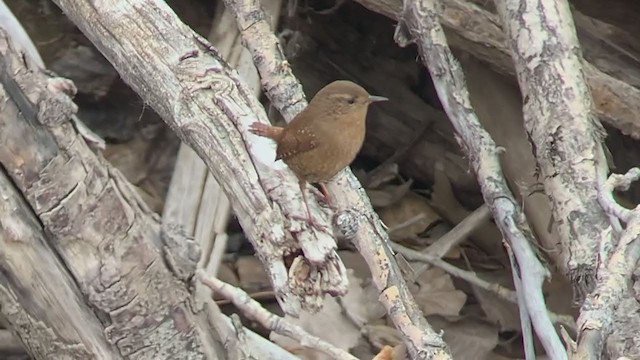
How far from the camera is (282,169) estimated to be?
234 cm

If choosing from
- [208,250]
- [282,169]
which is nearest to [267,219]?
[282,169]

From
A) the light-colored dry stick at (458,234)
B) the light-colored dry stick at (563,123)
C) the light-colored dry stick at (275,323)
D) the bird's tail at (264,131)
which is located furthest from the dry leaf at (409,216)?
the bird's tail at (264,131)

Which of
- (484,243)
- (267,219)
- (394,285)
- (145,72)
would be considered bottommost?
(484,243)

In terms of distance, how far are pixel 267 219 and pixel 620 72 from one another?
5.53 ft

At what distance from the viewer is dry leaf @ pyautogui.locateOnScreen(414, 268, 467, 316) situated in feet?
11.2

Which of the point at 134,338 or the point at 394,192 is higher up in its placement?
the point at 134,338

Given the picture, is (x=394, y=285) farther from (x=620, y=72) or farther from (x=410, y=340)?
(x=620, y=72)

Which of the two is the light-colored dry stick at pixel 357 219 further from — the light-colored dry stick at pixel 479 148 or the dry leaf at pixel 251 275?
the dry leaf at pixel 251 275

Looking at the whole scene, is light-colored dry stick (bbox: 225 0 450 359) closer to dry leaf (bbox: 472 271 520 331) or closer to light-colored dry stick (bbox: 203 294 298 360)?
light-colored dry stick (bbox: 203 294 298 360)

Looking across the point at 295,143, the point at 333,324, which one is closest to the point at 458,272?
the point at 333,324

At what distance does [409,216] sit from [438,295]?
1.29 ft

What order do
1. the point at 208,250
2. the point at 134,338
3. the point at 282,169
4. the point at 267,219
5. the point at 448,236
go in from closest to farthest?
the point at 267,219, the point at 282,169, the point at 134,338, the point at 208,250, the point at 448,236

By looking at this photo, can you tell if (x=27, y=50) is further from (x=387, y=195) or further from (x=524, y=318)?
(x=387, y=195)

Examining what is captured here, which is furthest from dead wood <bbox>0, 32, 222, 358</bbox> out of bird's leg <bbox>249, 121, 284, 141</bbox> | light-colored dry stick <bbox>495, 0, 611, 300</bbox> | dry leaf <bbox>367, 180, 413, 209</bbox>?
dry leaf <bbox>367, 180, 413, 209</bbox>
